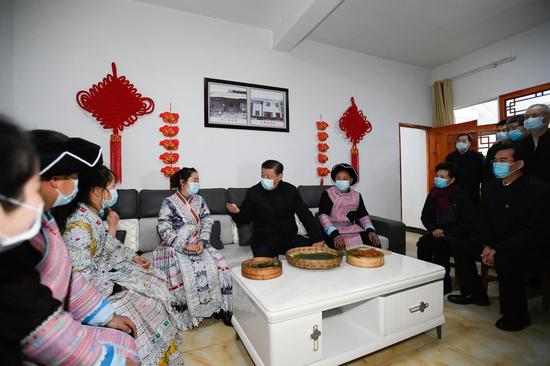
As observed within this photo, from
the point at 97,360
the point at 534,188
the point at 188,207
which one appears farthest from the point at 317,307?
the point at 534,188

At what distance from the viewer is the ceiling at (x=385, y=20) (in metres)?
2.67

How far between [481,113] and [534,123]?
2382mm

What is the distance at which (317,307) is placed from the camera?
1.18 metres

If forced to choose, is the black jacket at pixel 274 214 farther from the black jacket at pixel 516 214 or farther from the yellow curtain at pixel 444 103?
the yellow curtain at pixel 444 103

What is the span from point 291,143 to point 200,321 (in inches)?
89.1

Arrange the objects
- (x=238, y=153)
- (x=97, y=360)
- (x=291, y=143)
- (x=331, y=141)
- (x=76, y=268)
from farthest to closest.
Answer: (x=331, y=141), (x=291, y=143), (x=238, y=153), (x=76, y=268), (x=97, y=360)

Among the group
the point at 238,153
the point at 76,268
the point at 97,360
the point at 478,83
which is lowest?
the point at 97,360

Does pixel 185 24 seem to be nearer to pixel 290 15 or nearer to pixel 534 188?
pixel 290 15

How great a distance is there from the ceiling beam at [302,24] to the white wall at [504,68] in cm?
290

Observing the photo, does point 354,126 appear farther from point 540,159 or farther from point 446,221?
point 540,159

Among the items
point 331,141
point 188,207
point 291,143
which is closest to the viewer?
point 188,207

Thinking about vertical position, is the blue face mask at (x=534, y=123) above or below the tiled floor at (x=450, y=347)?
above

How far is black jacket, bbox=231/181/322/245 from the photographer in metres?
2.24

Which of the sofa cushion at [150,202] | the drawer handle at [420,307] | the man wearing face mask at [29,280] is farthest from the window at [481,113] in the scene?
the man wearing face mask at [29,280]
